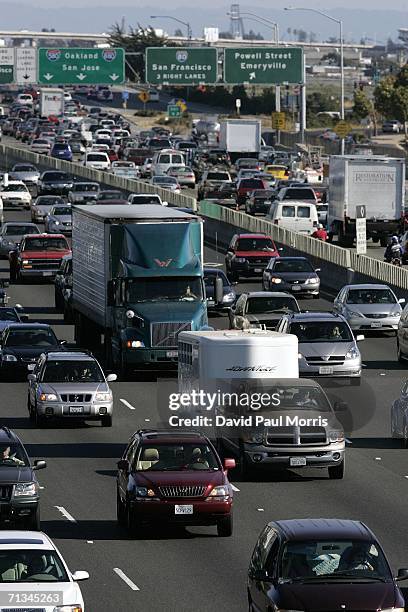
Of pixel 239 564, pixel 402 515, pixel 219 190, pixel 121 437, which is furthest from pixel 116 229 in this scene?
pixel 219 190

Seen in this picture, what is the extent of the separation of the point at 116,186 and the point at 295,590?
83.6 m

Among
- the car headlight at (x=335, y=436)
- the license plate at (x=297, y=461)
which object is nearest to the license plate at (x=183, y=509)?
the license plate at (x=297, y=461)

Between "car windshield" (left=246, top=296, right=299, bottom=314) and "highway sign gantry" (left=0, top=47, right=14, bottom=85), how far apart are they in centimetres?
8062

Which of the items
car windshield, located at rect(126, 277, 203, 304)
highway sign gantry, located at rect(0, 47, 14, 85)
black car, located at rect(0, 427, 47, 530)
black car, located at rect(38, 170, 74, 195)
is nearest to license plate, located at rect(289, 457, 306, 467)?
black car, located at rect(0, 427, 47, 530)

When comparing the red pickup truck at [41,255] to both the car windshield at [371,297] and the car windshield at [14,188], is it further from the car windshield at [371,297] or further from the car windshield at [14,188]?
the car windshield at [14,188]

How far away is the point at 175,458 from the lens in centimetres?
2558

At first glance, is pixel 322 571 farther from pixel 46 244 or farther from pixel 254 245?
pixel 254 245

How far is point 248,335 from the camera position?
32281mm

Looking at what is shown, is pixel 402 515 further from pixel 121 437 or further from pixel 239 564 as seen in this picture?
pixel 121 437

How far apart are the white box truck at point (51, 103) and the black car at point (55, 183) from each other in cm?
8329

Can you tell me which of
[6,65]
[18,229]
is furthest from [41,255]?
[6,65]

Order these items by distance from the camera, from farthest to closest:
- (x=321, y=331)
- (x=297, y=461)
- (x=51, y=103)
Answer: (x=51, y=103), (x=321, y=331), (x=297, y=461)

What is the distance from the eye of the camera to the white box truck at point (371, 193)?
246 feet

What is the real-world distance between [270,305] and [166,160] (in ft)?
210
